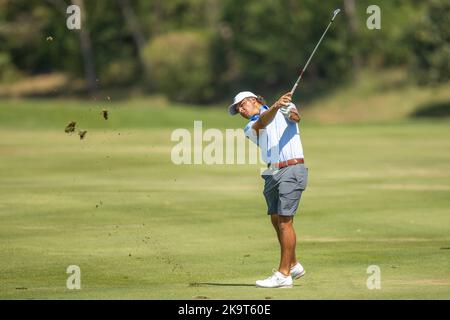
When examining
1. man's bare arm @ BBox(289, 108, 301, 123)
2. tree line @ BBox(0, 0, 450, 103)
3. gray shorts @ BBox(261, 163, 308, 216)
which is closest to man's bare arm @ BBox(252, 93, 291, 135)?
man's bare arm @ BBox(289, 108, 301, 123)

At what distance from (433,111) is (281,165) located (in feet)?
206

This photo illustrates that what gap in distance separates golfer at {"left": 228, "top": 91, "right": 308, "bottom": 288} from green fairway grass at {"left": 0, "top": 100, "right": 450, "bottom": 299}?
1.24 feet

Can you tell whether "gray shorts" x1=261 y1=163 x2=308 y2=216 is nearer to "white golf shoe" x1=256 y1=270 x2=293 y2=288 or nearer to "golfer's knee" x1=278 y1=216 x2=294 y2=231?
"golfer's knee" x1=278 y1=216 x2=294 y2=231

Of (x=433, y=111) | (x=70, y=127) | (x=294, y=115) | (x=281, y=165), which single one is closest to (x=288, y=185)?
(x=281, y=165)

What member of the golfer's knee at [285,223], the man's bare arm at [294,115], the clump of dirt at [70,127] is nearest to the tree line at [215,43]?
the clump of dirt at [70,127]

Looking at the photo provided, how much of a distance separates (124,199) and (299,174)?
11.8m

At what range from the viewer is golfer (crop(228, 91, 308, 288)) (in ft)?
48.0

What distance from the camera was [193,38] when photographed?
94812 mm

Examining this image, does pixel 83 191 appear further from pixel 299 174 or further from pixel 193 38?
pixel 193 38

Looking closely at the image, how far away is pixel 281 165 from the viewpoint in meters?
14.8

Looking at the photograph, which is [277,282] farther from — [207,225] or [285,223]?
[207,225]

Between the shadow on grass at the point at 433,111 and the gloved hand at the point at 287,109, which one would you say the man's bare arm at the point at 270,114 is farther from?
the shadow on grass at the point at 433,111

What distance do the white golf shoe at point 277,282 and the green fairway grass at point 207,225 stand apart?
0.13 meters

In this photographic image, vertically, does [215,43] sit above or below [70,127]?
above
